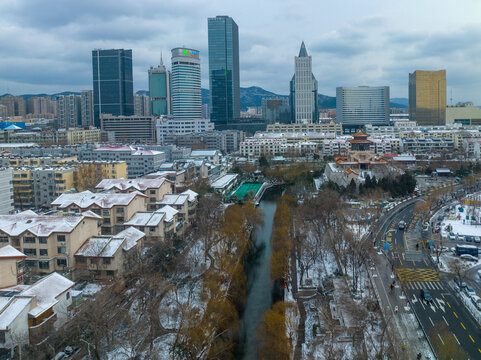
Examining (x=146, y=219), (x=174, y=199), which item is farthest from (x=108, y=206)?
(x=174, y=199)

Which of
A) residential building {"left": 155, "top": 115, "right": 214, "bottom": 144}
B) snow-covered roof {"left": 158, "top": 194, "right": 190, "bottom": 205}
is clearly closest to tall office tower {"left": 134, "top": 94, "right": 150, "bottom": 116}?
residential building {"left": 155, "top": 115, "right": 214, "bottom": 144}

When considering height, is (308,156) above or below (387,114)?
below

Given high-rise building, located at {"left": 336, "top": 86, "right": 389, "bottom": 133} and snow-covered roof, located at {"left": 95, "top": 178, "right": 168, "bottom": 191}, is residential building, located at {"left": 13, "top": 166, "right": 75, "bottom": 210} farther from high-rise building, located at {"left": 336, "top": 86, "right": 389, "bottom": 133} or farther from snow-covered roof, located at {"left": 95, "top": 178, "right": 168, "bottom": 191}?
high-rise building, located at {"left": 336, "top": 86, "right": 389, "bottom": 133}

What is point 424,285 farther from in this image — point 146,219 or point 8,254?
point 8,254

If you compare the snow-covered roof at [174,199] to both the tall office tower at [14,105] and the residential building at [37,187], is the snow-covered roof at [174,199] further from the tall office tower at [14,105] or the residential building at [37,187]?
the tall office tower at [14,105]

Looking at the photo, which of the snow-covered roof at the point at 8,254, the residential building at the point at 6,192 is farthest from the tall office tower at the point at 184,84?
the snow-covered roof at the point at 8,254

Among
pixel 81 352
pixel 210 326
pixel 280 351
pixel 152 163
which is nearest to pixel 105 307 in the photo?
pixel 81 352

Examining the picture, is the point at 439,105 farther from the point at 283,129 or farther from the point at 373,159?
the point at 373,159
